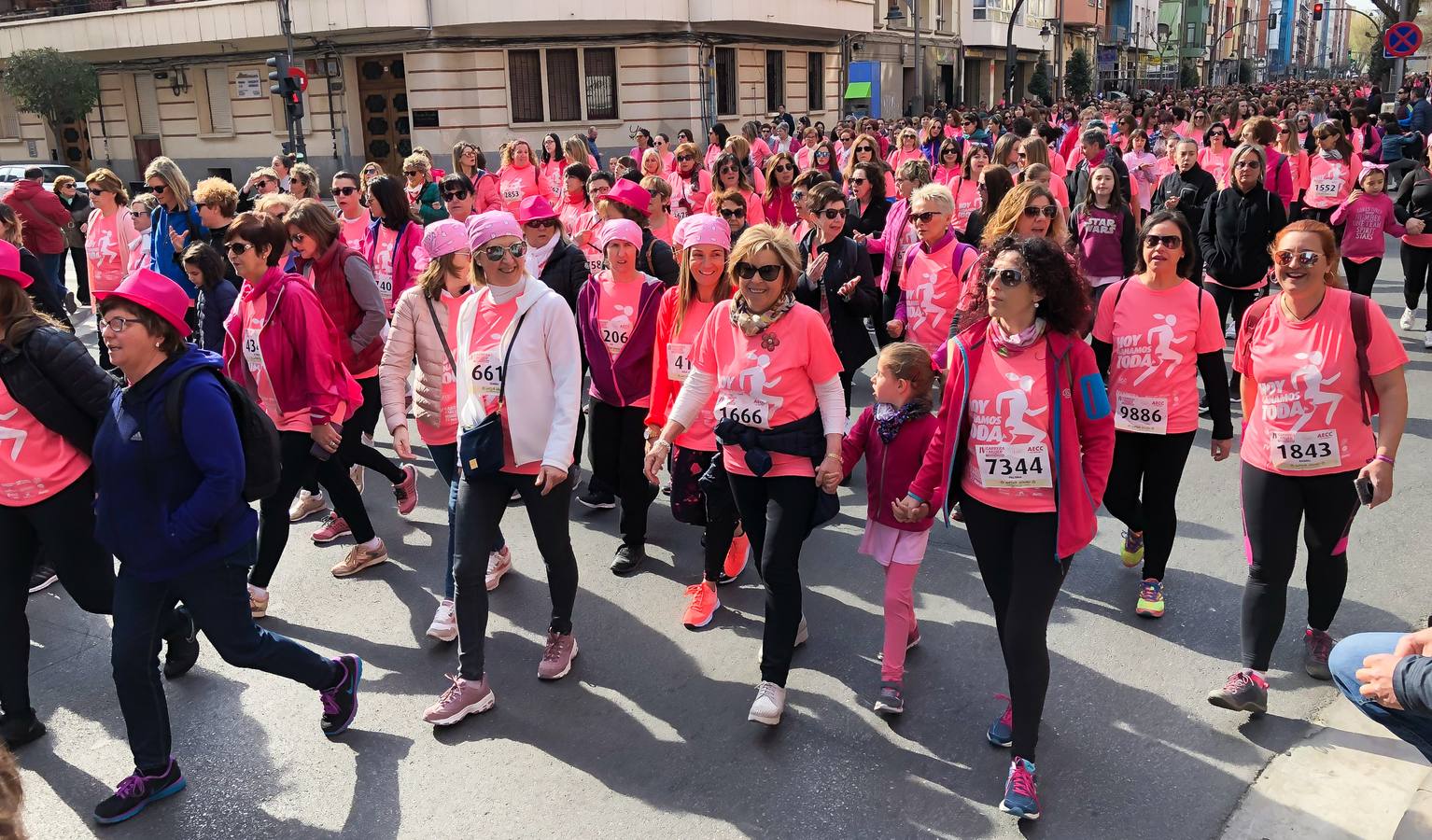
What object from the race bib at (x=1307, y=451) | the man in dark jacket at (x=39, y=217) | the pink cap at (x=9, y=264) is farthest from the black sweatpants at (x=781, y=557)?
the man in dark jacket at (x=39, y=217)

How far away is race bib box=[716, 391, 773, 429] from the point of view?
13.9 feet

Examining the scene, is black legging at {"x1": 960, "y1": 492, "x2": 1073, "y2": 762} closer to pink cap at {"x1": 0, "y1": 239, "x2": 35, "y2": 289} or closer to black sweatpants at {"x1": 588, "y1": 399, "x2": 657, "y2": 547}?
black sweatpants at {"x1": 588, "y1": 399, "x2": 657, "y2": 547}

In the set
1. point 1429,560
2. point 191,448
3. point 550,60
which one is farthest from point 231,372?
point 550,60

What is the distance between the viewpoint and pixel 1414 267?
32.1ft

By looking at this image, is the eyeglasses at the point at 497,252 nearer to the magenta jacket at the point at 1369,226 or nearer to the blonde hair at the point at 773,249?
the blonde hair at the point at 773,249

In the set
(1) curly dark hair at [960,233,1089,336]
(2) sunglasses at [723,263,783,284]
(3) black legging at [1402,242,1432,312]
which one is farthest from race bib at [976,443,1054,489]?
(3) black legging at [1402,242,1432,312]

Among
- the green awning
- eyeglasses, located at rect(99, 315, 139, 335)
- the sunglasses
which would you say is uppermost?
the green awning

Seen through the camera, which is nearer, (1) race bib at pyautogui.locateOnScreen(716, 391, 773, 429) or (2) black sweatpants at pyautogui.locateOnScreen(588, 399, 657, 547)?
(1) race bib at pyautogui.locateOnScreen(716, 391, 773, 429)

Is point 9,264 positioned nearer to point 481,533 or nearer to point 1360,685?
point 481,533

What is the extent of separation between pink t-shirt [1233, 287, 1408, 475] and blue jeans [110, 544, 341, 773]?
3700mm

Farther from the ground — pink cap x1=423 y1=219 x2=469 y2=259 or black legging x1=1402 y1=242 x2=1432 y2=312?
pink cap x1=423 y1=219 x2=469 y2=259

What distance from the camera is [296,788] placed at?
3.98 m

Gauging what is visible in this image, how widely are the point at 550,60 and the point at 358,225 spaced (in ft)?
74.0

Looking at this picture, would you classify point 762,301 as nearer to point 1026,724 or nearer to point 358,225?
point 1026,724
